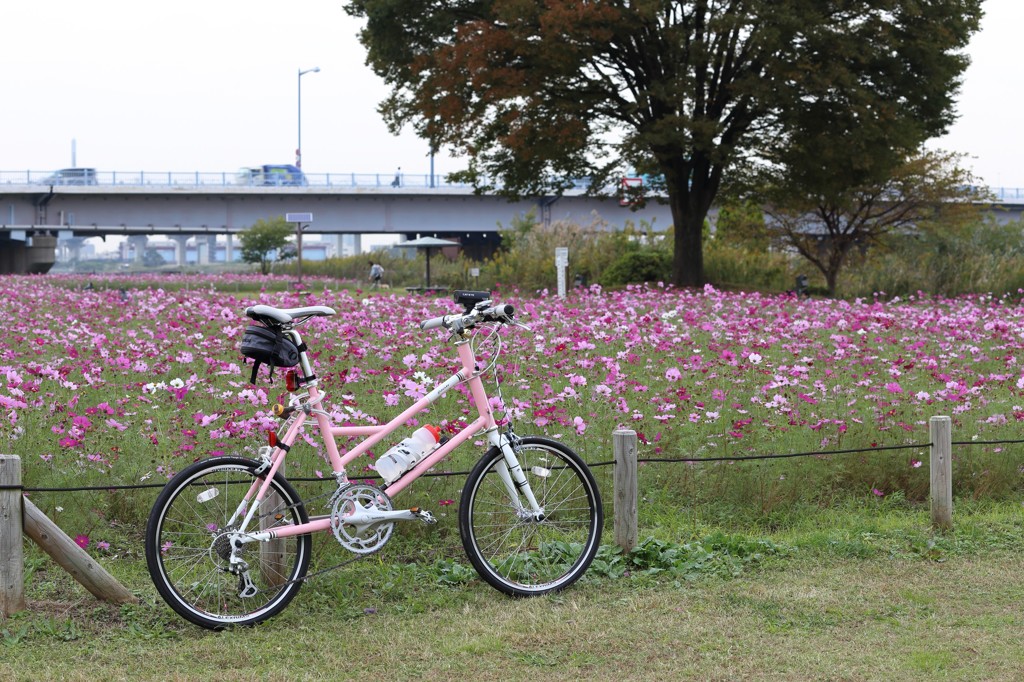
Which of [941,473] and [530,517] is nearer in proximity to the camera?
[530,517]

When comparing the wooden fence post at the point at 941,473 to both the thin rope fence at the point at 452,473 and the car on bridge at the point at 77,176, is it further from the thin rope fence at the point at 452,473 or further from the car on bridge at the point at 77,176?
the car on bridge at the point at 77,176

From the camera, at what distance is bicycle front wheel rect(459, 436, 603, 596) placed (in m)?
5.52

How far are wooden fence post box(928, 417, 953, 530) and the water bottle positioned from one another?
125 inches

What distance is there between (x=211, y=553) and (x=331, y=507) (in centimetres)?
56

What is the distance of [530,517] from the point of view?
5.65 metres

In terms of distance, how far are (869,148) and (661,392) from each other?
18.7 metres

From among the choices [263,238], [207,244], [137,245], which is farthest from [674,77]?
[137,245]

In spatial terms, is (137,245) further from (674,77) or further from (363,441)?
(363,441)

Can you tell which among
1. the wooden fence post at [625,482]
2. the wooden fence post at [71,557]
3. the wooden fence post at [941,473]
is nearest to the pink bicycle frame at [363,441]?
the wooden fence post at [625,482]

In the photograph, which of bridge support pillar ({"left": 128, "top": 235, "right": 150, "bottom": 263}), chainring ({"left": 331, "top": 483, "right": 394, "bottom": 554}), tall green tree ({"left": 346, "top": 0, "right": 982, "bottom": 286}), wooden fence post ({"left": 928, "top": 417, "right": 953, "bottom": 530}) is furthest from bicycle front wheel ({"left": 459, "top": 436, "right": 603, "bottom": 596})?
bridge support pillar ({"left": 128, "top": 235, "right": 150, "bottom": 263})

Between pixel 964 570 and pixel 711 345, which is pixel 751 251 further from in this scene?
pixel 964 570

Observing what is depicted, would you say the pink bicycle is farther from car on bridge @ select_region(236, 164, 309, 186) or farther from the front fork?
car on bridge @ select_region(236, 164, 309, 186)

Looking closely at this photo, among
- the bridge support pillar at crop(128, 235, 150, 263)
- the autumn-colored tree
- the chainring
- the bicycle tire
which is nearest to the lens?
the bicycle tire

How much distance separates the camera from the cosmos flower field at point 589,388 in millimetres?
7219
